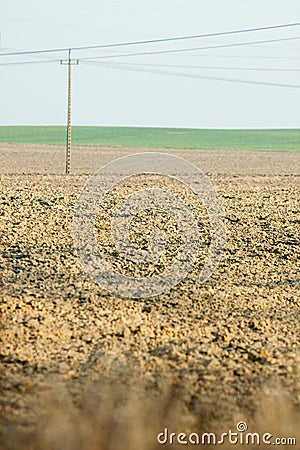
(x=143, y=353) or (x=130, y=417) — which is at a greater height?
(x=143, y=353)

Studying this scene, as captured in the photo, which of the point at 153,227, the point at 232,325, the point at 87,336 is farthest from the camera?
the point at 153,227

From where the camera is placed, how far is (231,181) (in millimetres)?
30266

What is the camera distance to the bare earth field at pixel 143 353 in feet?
17.3

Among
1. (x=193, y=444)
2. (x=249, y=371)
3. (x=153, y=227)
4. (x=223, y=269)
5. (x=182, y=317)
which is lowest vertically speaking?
(x=193, y=444)

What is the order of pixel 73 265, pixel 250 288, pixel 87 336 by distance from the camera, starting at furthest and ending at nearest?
pixel 73 265, pixel 250 288, pixel 87 336

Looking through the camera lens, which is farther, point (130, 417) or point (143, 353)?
point (143, 353)

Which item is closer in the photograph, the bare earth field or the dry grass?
the dry grass

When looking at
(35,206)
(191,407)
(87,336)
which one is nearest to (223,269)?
(87,336)

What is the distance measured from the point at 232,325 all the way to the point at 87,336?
1.51 meters

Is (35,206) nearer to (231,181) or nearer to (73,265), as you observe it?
(73,265)

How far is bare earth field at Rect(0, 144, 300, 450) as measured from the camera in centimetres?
526

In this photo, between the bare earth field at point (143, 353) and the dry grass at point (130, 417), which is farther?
the bare earth field at point (143, 353)

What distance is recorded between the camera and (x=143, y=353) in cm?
702

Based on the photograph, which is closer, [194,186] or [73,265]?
[73,265]
